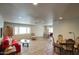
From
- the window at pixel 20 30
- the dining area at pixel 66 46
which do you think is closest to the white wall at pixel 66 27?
the dining area at pixel 66 46

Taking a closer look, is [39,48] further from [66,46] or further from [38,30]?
[66,46]

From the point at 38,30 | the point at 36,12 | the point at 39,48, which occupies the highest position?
the point at 36,12

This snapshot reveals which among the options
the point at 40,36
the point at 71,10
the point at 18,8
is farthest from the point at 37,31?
the point at 71,10

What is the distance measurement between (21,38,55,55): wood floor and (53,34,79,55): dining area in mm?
106

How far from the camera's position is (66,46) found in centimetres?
275

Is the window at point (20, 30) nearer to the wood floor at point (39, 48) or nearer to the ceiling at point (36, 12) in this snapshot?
the ceiling at point (36, 12)

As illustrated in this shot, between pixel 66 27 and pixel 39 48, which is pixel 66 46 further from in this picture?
pixel 39 48

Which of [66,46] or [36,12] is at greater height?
[36,12]

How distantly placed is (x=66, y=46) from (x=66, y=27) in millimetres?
335

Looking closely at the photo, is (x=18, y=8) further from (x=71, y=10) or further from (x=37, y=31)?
(x=71, y=10)

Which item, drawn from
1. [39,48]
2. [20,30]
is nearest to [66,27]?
[39,48]

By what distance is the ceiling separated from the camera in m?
2.64

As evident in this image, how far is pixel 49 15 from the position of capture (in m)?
2.75

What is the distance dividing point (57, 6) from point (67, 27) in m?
0.41
